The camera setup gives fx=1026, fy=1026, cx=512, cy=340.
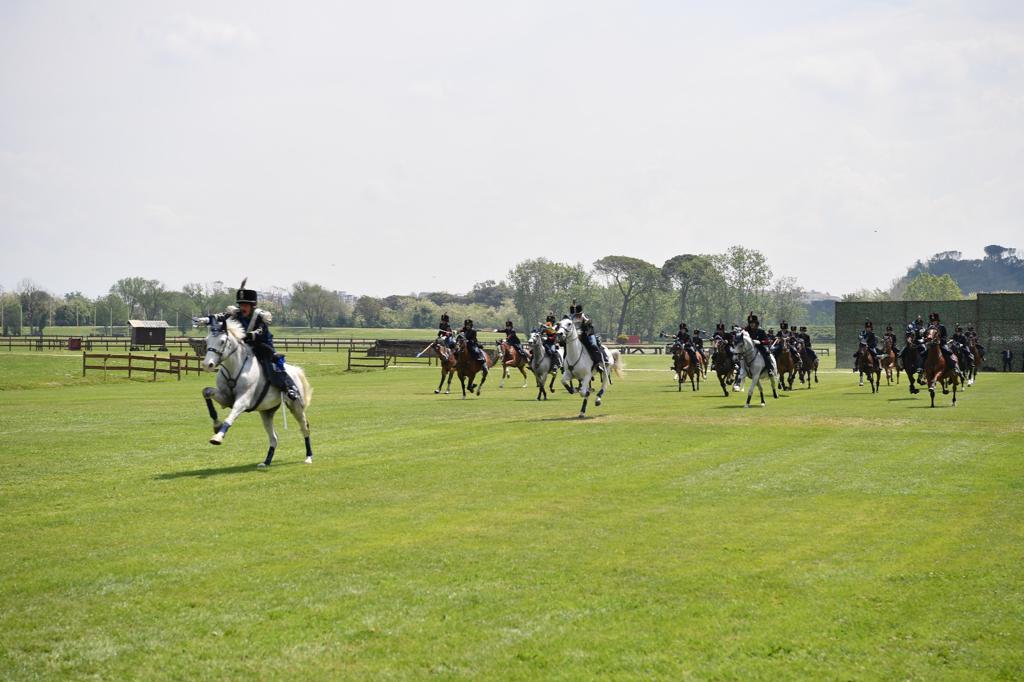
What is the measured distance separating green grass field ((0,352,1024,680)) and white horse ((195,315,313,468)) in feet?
3.76

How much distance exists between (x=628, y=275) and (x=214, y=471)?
169 metres

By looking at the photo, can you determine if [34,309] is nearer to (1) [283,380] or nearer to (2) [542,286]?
(2) [542,286]

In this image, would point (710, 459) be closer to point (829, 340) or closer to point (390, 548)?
point (390, 548)

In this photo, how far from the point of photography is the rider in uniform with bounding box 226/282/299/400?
62.4 ft

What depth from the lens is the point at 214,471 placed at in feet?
61.3

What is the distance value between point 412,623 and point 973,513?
9.15 meters

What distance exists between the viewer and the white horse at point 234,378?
17.9m

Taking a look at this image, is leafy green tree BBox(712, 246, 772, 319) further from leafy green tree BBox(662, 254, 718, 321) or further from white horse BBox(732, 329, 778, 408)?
white horse BBox(732, 329, 778, 408)

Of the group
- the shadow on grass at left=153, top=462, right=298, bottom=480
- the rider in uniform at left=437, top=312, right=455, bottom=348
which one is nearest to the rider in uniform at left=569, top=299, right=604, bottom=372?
the rider in uniform at left=437, top=312, right=455, bottom=348

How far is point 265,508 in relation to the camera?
14.8 meters

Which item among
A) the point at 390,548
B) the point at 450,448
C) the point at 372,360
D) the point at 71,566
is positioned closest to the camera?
the point at 71,566

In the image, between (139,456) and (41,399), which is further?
(41,399)

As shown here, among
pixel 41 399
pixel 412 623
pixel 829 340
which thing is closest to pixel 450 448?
pixel 412 623

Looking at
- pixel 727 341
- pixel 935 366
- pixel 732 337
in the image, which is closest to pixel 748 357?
pixel 732 337
